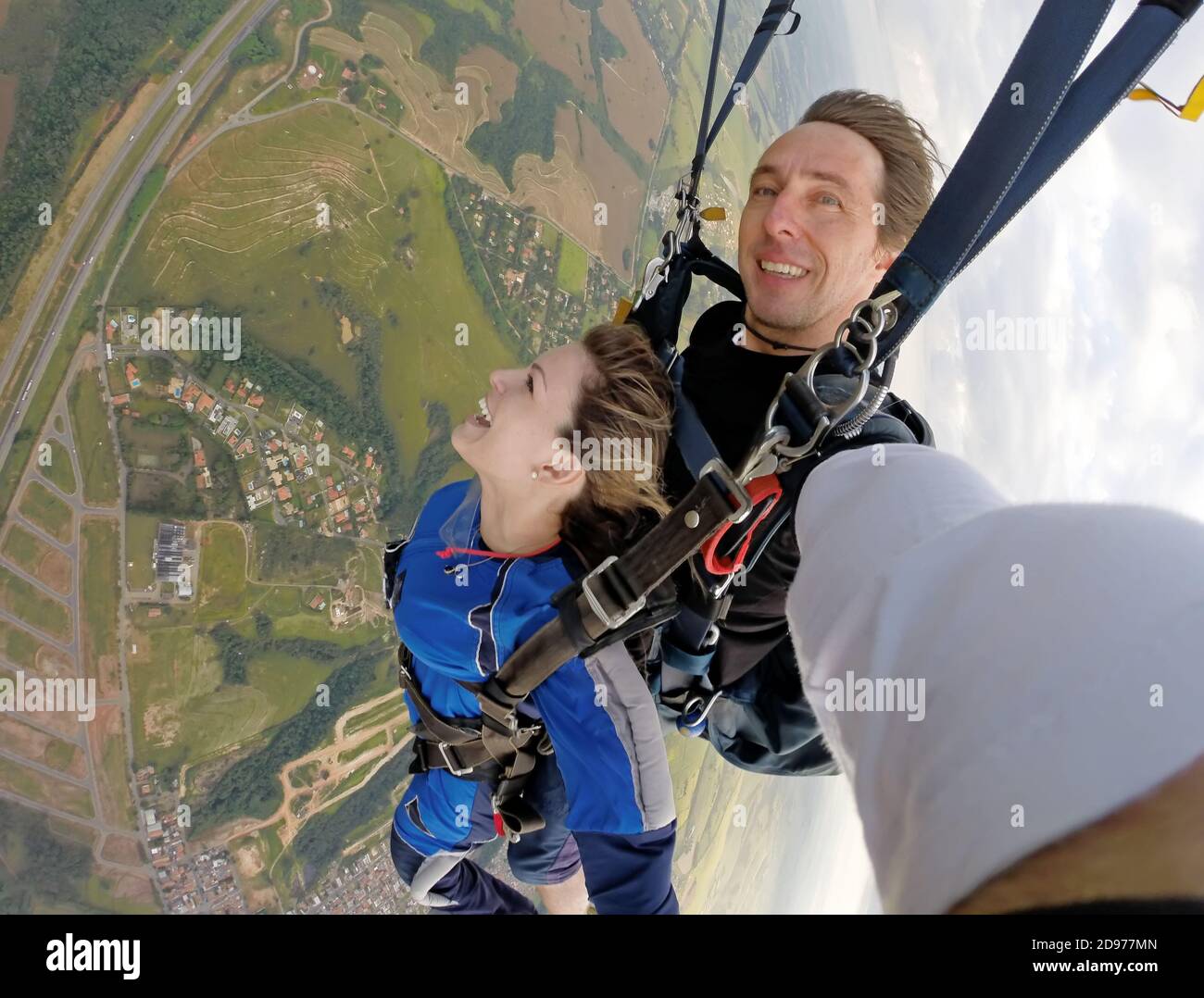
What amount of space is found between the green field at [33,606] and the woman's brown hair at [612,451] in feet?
53.6

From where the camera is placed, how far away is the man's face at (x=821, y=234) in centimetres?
172

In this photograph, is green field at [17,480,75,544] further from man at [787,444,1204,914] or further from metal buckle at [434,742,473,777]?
man at [787,444,1204,914]

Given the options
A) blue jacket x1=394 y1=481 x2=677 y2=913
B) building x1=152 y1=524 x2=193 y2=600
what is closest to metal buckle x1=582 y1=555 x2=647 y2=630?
blue jacket x1=394 y1=481 x2=677 y2=913

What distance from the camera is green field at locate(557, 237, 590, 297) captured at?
894 inches

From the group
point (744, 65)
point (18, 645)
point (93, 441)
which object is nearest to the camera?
point (744, 65)

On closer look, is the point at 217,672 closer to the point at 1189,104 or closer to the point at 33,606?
the point at 33,606

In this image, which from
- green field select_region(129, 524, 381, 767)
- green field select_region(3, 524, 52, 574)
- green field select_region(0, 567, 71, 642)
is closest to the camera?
green field select_region(0, 567, 71, 642)

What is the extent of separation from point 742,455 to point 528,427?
62 cm

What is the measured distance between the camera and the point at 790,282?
1.75 metres

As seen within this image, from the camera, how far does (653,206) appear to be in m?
29.4
